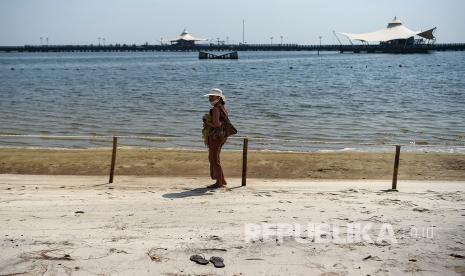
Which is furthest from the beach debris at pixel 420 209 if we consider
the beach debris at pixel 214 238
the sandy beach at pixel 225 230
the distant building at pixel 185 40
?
the distant building at pixel 185 40

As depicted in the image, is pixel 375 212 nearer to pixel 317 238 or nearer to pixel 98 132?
pixel 317 238

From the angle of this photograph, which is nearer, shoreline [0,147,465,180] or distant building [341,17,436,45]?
shoreline [0,147,465,180]

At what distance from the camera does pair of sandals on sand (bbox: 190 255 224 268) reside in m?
4.64

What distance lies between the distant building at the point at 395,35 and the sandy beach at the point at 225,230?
348 ft

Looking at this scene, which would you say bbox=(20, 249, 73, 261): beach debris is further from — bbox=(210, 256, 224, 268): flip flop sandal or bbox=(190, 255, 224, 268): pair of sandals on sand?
bbox=(210, 256, 224, 268): flip flop sandal

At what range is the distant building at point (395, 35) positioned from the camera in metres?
106

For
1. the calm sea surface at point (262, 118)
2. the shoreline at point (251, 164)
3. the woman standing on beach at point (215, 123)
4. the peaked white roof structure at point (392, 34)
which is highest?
the peaked white roof structure at point (392, 34)

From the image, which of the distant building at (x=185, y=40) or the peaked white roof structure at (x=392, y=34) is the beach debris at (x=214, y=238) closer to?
the peaked white roof structure at (x=392, y=34)

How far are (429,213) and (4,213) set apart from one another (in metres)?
5.30

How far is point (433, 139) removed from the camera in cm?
1534

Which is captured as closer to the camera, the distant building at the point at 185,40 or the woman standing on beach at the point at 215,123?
the woman standing on beach at the point at 215,123

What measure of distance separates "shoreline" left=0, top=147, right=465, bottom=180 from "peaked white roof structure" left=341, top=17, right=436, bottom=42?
101172 millimetres

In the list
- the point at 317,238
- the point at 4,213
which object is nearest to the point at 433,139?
the point at 317,238

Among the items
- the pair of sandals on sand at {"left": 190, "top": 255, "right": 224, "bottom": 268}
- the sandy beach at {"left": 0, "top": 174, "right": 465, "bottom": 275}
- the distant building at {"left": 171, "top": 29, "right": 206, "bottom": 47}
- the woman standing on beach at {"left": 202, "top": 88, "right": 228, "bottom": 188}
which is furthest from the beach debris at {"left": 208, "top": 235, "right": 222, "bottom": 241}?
the distant building at {"left": 171, "top": 29, "right": 206, "bottom": 47}
